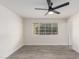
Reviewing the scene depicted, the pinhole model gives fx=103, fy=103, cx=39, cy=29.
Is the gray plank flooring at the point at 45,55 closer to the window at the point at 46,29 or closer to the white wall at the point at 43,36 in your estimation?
the white wall at the point at 43,36

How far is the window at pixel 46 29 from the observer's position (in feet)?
28.8

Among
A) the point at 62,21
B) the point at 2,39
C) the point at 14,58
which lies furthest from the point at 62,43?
the point at 2,39

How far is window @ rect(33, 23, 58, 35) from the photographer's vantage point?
8773 millimetres

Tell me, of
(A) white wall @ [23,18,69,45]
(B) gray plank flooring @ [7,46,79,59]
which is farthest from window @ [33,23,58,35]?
(B) gray plank flooring @ [7,46,79,59]

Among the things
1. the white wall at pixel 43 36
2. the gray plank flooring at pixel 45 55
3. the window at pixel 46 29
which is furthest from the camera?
the window at pixel 46 29

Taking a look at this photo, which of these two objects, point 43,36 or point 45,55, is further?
point 43,36

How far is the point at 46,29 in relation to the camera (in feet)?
→ 28.8

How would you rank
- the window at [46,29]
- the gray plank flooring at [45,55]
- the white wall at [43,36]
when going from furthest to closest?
the window at [46,29], the white wall at [43,36], the gray plank flooring at [45,55]

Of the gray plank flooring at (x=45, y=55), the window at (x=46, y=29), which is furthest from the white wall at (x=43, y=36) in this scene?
the gray plank flooring at (x=45, y=55)

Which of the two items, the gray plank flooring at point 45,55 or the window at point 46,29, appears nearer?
the gray plank flooring at point 45,55

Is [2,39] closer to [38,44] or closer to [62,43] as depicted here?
[38,44]

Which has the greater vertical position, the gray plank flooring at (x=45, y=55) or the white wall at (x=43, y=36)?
the white wall at (x=43, y=36)

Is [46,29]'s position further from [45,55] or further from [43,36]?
[45,55]

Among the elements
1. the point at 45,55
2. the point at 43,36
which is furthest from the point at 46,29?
the point at 45,55
